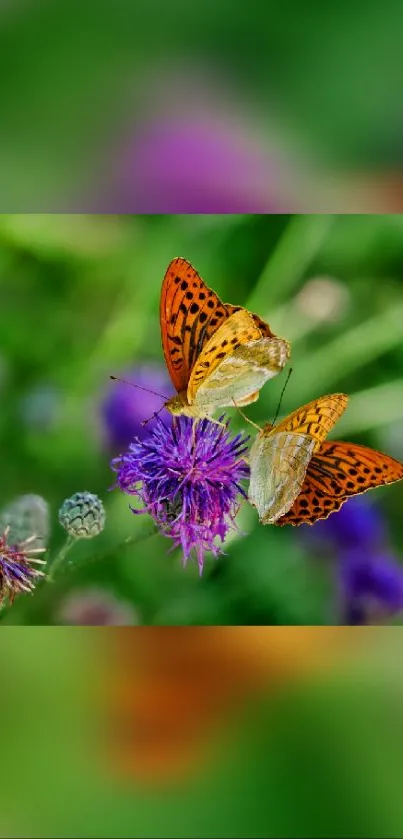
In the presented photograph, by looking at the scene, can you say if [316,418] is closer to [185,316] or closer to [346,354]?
[346,354]

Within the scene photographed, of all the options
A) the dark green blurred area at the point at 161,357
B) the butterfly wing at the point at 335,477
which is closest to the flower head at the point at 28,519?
the dark green blurred area at the point at 161,357

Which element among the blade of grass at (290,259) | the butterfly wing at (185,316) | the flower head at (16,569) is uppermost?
the blade of grass at (290,259)

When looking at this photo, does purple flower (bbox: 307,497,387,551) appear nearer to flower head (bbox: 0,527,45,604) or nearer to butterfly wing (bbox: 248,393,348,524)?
butterfly wing (bbox: 248,393,348,524)

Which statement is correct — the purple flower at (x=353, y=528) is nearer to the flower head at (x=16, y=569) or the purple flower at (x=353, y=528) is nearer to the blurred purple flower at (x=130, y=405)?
the blurred purple flower at (x=130, y=405)
